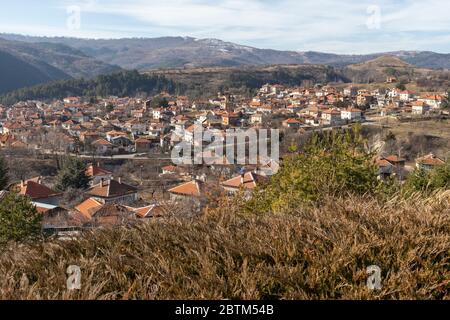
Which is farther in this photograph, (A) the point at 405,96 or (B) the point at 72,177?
(A) the point at 405,96

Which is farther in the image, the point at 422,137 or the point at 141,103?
the point at 141,103

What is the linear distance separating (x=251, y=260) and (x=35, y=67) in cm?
12639

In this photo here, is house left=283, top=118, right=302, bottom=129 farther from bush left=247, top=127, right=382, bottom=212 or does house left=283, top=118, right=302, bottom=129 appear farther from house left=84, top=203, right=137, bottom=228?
bush left=247, top=127, right=382, bottom=212

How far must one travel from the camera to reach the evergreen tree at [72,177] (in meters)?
27.1

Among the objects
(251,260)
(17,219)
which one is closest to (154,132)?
(17,219)

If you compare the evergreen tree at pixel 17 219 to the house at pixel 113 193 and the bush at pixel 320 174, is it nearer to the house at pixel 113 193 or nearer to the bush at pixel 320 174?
the bush at pixel 320 174

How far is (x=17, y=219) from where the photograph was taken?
1034 cm

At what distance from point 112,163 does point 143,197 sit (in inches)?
459

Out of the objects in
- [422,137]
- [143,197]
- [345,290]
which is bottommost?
[143,197]

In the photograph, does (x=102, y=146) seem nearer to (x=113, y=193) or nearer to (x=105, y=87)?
(x=113, y=193)

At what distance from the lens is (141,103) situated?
231 feet
